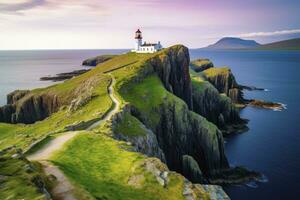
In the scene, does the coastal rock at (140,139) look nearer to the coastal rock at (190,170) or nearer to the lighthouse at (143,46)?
the coastal rock at (190,170)

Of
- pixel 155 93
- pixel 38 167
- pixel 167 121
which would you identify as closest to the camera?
pixel 38 167

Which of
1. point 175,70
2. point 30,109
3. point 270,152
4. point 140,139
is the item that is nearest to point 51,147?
point 140,139

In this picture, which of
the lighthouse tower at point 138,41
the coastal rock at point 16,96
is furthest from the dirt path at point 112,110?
the lighthouse tower at point 138,41

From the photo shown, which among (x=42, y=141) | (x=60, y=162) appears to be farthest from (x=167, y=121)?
(x=60, y=162)

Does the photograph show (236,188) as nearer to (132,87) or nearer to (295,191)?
(295,191)

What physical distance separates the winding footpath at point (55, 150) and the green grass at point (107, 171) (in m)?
1.12

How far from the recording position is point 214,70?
641 ft

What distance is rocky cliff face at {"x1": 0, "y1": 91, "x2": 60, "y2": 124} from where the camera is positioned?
11672 centimetres

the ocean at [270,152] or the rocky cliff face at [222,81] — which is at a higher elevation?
the rocky cliff face at [222,81]

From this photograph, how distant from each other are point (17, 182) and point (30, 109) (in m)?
100

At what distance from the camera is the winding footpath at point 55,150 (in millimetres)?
28547

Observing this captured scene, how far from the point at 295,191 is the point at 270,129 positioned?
5069 cm

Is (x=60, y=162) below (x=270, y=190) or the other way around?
the other way around

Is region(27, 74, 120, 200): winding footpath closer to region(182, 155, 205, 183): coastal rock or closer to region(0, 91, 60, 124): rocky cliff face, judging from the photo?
region(182, 155, 205, 183): coastal rock
